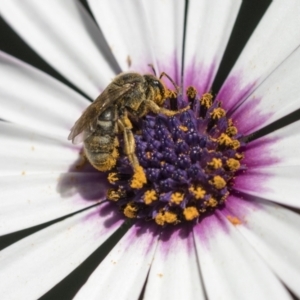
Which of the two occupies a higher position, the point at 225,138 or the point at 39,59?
the point at 39,59

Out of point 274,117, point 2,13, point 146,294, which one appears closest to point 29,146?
point 2,13

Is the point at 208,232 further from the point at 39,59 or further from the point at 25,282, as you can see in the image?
the point at 39,59

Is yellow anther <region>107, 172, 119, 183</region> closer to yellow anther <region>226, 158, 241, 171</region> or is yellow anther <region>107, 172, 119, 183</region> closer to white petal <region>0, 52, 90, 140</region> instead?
white petal <region>0, 52, 90, 140</region>

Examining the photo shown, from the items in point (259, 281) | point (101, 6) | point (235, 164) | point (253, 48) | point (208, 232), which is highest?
point (101, 6)

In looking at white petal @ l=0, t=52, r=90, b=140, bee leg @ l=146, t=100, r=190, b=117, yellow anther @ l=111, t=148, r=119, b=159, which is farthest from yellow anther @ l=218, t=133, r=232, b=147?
white petal @ l=0, t=52, r=90, b=140

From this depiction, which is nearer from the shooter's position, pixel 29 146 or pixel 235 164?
pixel 235 164

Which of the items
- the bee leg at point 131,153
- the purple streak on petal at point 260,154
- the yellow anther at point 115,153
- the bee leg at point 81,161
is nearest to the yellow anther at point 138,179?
the bee leg at point 131,153

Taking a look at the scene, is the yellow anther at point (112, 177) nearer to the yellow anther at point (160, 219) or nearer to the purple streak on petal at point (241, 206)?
the yellow anther at point (160, 219)

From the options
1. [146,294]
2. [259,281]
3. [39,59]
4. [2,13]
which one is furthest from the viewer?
[39,59]
